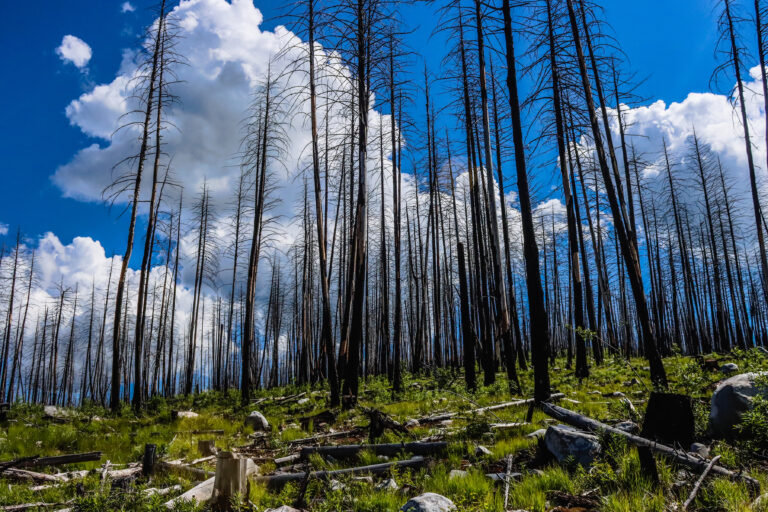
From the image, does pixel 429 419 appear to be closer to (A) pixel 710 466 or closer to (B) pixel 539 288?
(B) pixel 539 288

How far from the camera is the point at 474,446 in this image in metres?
4.29

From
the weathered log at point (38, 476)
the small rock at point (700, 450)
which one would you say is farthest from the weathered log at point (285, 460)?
the small rock at point (700, 450)

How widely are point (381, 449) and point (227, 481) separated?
6.28 feet

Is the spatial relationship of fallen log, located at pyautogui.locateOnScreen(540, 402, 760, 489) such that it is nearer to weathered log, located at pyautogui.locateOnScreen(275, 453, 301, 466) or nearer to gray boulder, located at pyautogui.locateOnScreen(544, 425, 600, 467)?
gray boulder, located at pyautogui.locateOnScreen(544, 425, 600, 467)

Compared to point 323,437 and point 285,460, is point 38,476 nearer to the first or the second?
point 285,460

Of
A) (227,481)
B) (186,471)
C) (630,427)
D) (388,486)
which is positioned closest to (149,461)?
(186,471)

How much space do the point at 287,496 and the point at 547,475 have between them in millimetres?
2168

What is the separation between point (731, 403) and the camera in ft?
13.1

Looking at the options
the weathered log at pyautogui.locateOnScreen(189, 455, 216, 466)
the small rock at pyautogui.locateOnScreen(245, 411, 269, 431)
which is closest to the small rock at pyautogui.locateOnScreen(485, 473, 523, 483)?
the weathered log at pyautogui.locateOnScreen(189, 455, 216, 466)

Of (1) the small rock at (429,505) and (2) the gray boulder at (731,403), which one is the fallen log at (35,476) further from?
(2) the gray boulder at (731,403)

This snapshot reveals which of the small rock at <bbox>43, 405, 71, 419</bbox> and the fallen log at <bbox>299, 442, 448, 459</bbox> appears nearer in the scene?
Result: the fallen log at <bbox>299, 442, 448, 459</bbox>

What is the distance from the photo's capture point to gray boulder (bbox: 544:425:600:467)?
343 cm

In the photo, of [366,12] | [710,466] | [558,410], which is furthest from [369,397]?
[366,12]

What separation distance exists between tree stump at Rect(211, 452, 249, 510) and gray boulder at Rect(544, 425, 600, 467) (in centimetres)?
283
